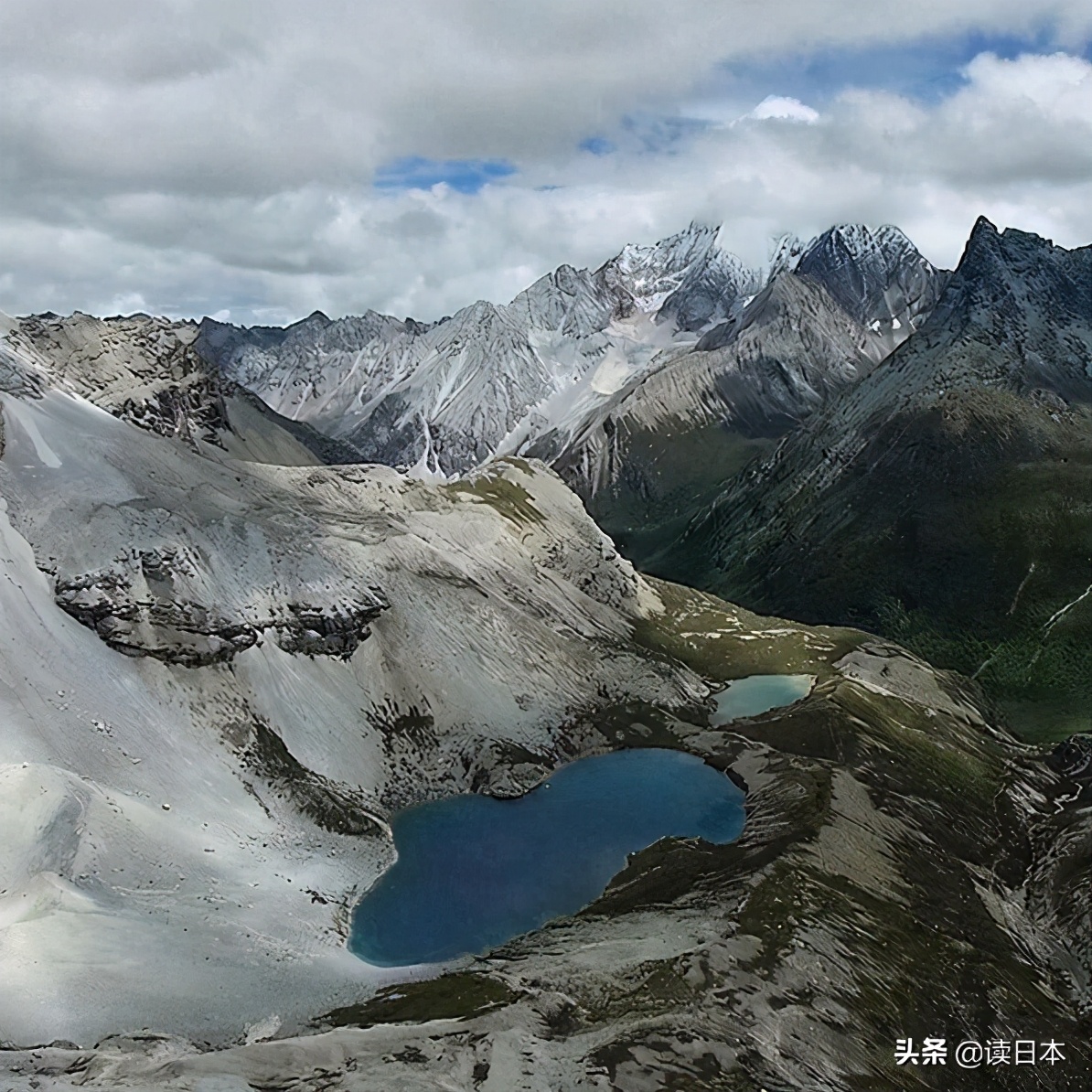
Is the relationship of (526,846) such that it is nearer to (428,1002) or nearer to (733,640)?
(428,1002)

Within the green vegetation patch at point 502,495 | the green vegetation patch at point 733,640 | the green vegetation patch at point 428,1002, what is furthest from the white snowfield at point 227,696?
the green vegetation patch at point 733,640

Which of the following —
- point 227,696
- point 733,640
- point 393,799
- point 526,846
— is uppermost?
point 733,640

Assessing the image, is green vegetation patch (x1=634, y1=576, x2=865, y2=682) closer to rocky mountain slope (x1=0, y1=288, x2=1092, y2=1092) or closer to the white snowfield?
rocky mountain slope (x1=0, y1=288, x2=1092, y2=1092)

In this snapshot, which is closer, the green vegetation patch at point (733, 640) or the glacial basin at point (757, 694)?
the glacial basin at point (757, 694)

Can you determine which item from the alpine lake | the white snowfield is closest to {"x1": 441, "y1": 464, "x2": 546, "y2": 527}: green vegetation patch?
the white snowfield

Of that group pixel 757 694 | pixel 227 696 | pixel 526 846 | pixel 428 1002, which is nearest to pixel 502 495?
pixel 757 694

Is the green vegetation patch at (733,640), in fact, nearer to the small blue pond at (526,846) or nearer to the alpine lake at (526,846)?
the alpine lake at (526,846)
